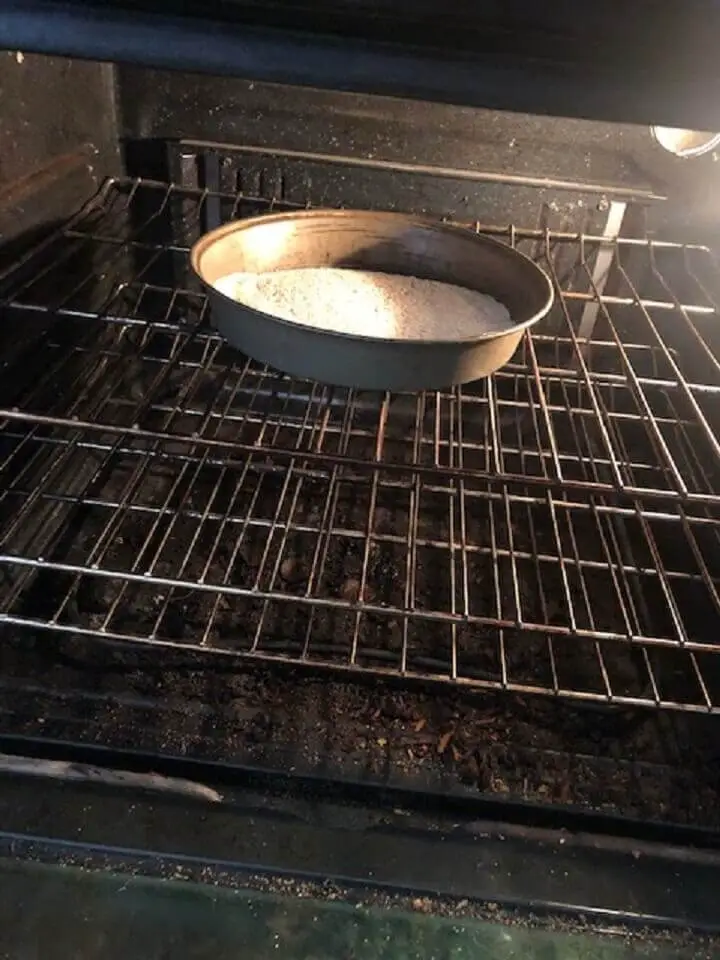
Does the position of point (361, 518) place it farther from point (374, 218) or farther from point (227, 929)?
point (227, 929)

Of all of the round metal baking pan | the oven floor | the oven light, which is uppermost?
the oven light

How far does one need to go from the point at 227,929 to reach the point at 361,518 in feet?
1.75

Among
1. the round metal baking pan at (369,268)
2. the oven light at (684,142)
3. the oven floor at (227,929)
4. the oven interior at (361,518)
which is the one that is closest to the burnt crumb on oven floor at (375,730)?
the oven interior at (361,518)

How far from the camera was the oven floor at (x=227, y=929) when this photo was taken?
589 millimetres

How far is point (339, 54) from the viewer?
1.49 feet

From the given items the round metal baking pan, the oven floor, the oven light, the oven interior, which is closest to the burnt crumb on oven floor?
the oven interior

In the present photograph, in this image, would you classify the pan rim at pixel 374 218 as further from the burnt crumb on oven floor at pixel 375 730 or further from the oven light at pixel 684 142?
the burnt crumb on oven floor at pixel 375 730

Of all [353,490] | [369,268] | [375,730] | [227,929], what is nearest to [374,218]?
[369,268]

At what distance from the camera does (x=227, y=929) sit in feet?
1.98

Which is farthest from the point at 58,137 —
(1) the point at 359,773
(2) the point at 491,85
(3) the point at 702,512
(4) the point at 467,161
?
(3) the point at 702,512

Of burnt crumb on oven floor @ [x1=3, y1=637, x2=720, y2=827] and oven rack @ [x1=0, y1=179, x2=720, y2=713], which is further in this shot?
oven rack @ [x1=0, y1=179, x2=720, y2=713]

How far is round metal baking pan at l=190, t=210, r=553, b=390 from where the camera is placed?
712 mm

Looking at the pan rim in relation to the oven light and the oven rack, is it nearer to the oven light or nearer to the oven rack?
the oven rack

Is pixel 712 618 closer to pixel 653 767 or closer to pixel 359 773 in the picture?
pixel 653 767
